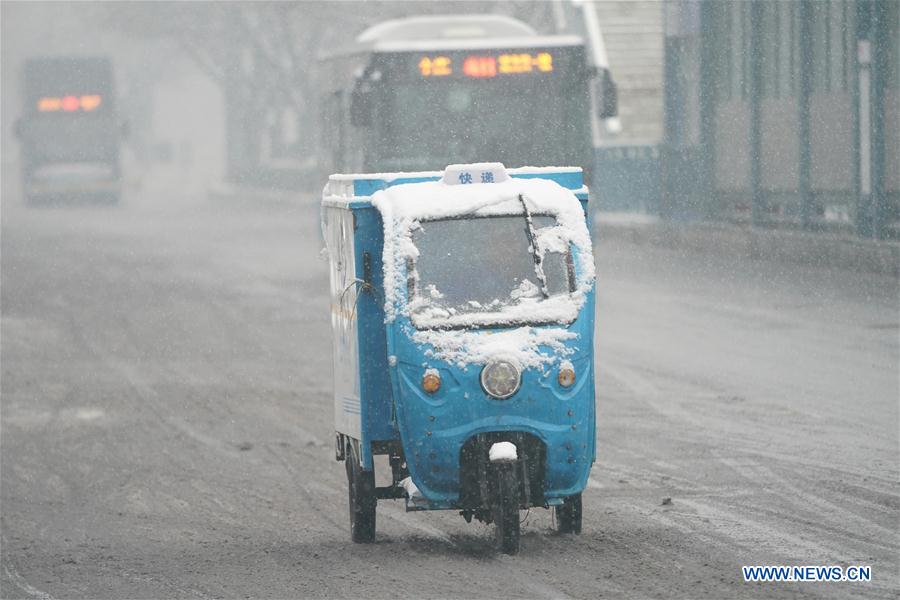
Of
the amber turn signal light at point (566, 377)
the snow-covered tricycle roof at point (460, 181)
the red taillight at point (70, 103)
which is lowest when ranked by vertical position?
the amber turn signal light at point (566, 377)

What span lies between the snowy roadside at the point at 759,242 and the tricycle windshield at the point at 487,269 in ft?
42.9

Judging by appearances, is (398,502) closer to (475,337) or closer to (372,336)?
(372,336)

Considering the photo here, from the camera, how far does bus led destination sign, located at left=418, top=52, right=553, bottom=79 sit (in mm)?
21422

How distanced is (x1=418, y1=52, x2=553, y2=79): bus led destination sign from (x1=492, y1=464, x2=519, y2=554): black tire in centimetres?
1401

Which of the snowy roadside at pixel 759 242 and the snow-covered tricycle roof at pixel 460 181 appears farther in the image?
the snowy roadside at pixel 759 242

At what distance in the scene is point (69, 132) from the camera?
51.9 m

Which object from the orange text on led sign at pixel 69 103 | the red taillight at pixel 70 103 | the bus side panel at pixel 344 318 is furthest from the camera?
the red taillight at pixel 70 103

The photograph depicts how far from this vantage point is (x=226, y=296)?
22.2 meters

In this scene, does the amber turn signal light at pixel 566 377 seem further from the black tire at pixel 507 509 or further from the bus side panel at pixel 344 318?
the bus side panel at pixel 344 318

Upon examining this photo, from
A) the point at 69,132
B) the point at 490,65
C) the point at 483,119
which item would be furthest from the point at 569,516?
the point at 69,132

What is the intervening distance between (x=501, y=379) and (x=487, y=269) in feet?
1.83

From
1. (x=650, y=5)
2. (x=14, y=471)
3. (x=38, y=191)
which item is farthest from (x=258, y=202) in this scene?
(x=14, y=471)

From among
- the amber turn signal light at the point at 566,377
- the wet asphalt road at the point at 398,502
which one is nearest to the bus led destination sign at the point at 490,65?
the wet asphalt road at the point at 398,502

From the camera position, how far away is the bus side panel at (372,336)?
819 centimetres
